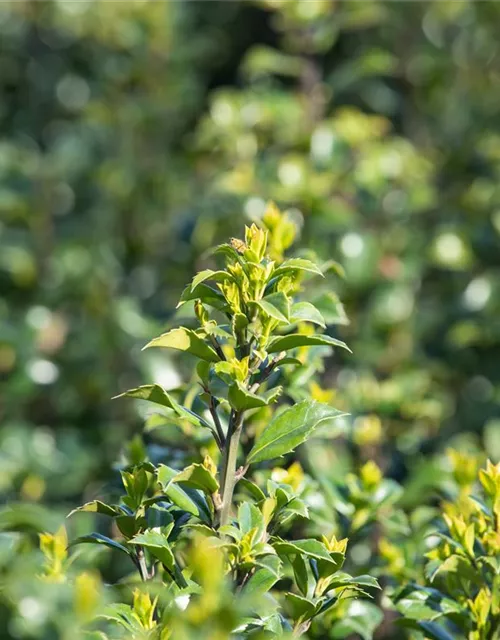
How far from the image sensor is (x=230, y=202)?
2867 mm

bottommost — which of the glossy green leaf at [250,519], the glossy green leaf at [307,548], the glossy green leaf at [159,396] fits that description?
the glossy green leaf at [307,548]

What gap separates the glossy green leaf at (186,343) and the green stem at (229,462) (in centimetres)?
8

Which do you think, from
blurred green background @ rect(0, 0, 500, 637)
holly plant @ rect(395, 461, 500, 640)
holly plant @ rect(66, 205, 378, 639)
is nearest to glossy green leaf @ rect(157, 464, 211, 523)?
holly plant @ rect(66, 205, 378, 639)

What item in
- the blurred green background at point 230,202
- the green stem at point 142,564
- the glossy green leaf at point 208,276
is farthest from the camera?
the blurred green background at point 230,202

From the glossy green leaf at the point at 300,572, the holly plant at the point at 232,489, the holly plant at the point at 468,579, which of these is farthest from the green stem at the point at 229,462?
the holly plant at the point at 468,579

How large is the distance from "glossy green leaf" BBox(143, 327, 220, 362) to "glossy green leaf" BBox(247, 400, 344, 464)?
4.3 inches

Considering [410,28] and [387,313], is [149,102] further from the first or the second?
[387,313]

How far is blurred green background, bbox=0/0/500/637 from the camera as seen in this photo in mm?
2809

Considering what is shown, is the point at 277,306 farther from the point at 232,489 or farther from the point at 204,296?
the point at 232,489

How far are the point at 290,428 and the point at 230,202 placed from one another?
5.61 ft

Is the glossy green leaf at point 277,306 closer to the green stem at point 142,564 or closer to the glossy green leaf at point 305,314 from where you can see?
A: the glossy green leaf at point 305,314

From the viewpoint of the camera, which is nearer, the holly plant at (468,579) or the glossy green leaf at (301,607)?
the glossy green leaf at (301,607)

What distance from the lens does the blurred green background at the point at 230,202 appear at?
2809mm

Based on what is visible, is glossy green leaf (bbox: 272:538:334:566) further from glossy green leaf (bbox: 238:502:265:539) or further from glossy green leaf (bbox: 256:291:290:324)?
glossy green leaf (bbox: 256:291:290:324)
